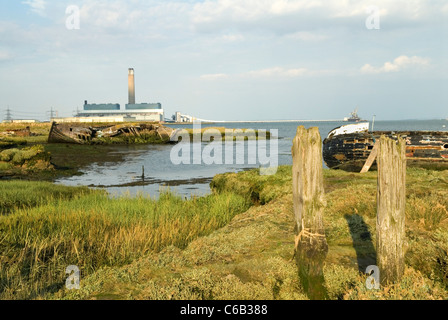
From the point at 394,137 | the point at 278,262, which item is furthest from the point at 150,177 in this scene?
the point at 278,262

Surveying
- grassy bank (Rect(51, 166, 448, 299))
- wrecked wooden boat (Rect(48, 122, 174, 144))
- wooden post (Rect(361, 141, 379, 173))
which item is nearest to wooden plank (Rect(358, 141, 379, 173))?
wooden post (Rect(361, 141, 379, 173))

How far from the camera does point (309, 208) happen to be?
607cm

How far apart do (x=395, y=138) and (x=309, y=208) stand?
15047 mm

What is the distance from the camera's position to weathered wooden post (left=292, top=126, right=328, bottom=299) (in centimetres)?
590

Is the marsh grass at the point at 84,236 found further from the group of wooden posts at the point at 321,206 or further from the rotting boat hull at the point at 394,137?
the rotting boat hull at the point at 394,137

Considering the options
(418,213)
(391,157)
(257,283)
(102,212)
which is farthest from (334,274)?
(102,212)

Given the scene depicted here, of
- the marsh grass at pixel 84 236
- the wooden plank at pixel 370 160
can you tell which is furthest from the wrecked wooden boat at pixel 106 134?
the wooden plank at pixel 370 160

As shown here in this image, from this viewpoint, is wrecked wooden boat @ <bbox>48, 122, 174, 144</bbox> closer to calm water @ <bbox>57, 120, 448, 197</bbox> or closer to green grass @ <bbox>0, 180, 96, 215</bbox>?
calm water @ <bbox>57, 120, 448, 197</bbox>

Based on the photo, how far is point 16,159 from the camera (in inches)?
996

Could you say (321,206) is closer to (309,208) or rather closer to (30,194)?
(309,208)

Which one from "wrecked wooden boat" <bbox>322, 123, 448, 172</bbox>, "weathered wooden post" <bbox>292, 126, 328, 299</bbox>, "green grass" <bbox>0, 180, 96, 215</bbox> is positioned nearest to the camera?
"weathered wooden post" <bbox>292, 126, 328, 299</bbox>

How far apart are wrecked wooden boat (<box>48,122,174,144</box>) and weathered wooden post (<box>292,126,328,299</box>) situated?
48204 mm

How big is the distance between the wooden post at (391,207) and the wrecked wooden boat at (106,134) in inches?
1934
